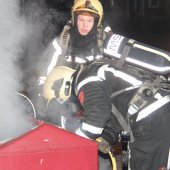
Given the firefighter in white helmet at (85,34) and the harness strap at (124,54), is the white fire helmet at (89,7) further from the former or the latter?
the harness strap at (124,54)

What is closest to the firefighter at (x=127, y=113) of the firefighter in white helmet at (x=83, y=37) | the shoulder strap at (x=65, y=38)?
the firefighter in white helmet at (x=83, y=37)

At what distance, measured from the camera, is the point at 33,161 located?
9.36 ft

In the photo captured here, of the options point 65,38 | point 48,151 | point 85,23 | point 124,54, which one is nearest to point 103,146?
point 48,151

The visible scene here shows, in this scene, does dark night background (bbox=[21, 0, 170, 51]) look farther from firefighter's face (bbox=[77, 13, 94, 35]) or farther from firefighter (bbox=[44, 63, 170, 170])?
firefighter (bbox=[44, 63, 170, 170])

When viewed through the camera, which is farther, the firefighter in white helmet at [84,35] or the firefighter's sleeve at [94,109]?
the firefighter in white helmet at [84,35]

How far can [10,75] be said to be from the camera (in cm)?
450

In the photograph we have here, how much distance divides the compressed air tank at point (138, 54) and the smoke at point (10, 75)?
0.97 m

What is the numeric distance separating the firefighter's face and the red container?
138 cm

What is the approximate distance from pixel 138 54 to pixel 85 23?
866mm

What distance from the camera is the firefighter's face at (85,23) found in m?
4.07

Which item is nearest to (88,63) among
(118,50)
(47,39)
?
(118,50)

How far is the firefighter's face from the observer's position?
407cm

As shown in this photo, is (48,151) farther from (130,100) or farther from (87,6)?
Result: (87,6)

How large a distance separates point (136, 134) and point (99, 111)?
53cm
